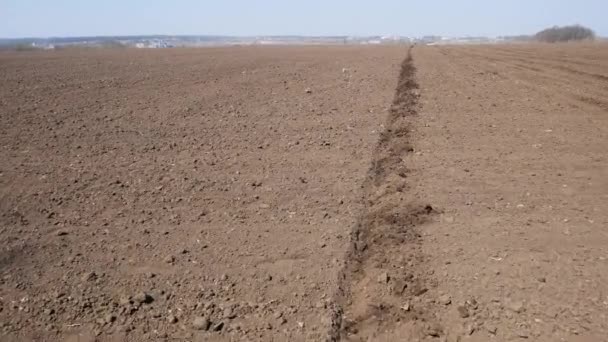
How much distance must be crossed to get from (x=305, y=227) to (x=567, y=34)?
113253 mm

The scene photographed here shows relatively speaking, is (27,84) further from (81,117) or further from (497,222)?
(497,222)

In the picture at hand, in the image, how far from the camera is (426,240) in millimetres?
4727

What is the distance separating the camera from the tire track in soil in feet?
11.9

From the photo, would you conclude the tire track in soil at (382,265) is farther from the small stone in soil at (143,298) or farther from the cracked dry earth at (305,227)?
the small stone in soil at (143,298)

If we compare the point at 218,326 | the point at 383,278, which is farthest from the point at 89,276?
the point at 383,278

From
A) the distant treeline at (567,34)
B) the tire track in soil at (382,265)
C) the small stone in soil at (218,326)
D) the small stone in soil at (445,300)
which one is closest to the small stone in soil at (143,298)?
the small stone in soil at (218,326)

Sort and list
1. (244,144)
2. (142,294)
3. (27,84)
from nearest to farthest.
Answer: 1. (142,294)
2. (244,144)
3. (27,84)

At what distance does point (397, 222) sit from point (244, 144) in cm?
377

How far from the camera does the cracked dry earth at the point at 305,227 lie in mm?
3621

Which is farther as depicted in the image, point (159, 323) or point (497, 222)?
point (497, 222)

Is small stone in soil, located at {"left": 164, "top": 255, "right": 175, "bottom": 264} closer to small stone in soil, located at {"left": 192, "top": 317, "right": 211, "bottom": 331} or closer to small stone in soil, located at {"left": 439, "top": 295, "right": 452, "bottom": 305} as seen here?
small stone in soil, located at {"left": 192, "top": 317, "right": 211, "bottom": 331}

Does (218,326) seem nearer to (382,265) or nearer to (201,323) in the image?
(201,323)

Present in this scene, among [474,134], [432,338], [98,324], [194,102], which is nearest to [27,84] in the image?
[194,102]

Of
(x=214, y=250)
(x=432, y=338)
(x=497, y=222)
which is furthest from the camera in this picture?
(x=497, y=222)
